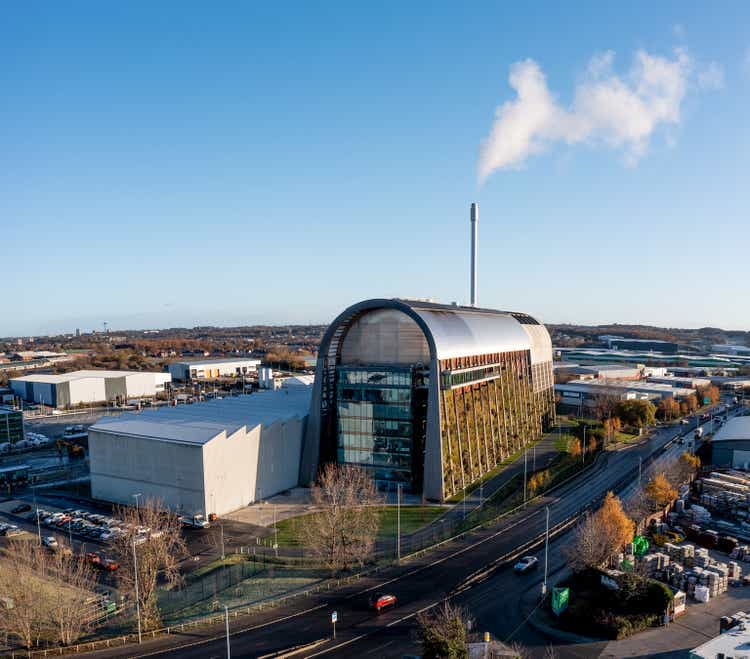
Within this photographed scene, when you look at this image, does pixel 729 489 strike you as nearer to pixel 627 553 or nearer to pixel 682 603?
pixel 627 553

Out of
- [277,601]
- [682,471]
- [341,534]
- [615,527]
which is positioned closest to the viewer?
[277,601]

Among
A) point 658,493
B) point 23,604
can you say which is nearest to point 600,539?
point 658,493

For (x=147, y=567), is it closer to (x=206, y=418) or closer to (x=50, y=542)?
(x=50, y=542)

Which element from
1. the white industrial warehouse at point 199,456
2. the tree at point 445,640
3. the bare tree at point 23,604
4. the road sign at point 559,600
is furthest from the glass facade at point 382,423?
the bare tree at point 23,604

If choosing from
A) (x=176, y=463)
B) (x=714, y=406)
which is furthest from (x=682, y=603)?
(x=714, y=406)

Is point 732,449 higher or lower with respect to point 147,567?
lower

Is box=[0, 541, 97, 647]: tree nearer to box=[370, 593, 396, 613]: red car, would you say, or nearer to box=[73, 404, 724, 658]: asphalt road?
box=[73, 404, 724, 658]: asphalt road
